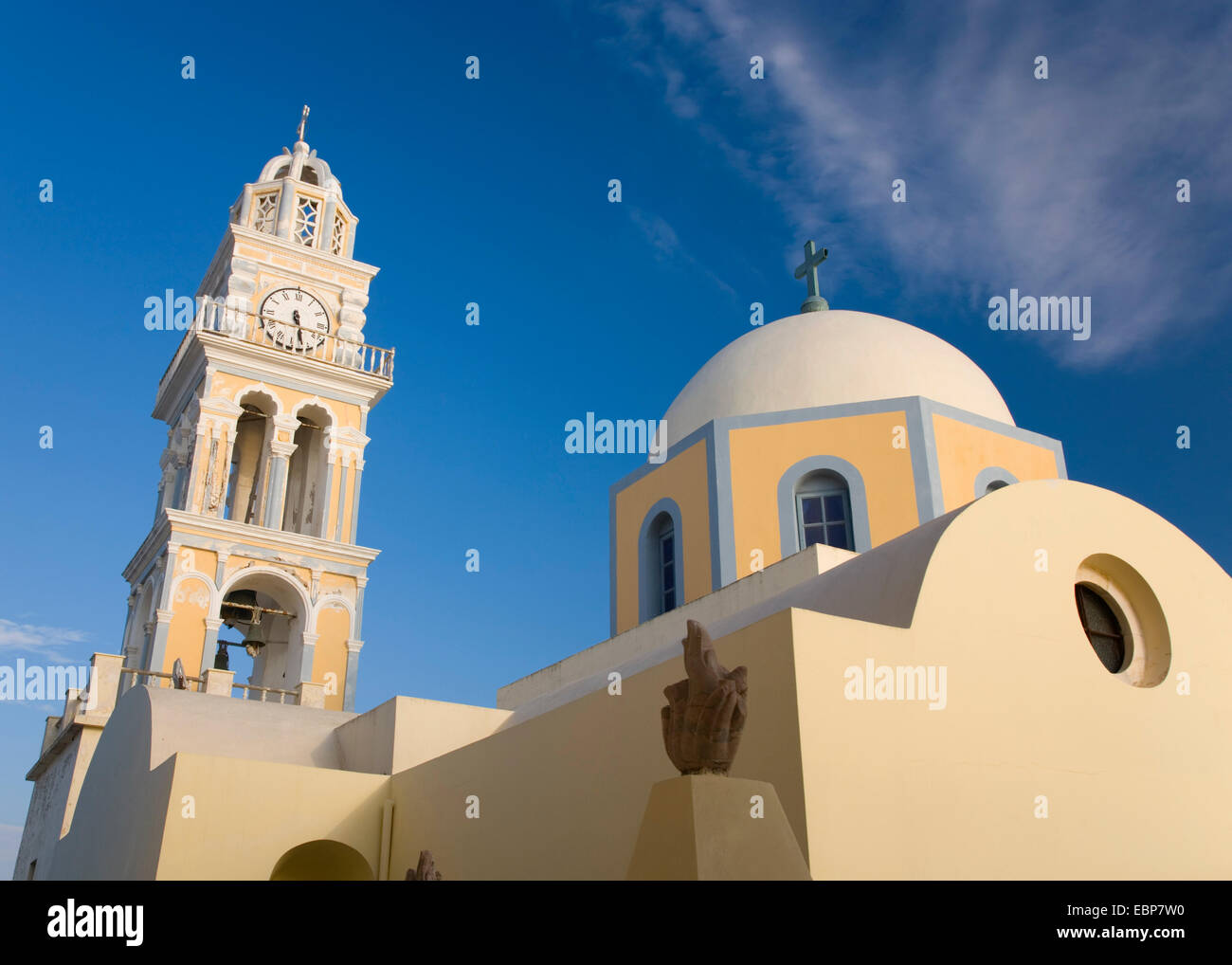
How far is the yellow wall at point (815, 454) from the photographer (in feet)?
37.8

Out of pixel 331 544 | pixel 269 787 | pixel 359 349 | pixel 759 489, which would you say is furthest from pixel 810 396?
pixel 359 349

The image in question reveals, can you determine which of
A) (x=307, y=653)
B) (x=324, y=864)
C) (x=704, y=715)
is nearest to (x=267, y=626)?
(x=307, y=653)

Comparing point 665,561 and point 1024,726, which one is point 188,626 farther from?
point 1024,726

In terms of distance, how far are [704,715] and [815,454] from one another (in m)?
7.12

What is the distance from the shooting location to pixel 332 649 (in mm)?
19344

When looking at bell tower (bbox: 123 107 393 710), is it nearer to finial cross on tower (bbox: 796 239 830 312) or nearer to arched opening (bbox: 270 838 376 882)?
arched opening (bbox: 270 838 376 882)

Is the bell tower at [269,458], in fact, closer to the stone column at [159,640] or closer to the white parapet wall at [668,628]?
the stone column at [159,640]

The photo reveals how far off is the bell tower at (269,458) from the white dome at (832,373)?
356 inches

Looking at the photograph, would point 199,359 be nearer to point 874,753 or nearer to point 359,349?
point 359,349

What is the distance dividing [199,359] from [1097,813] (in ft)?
58.8

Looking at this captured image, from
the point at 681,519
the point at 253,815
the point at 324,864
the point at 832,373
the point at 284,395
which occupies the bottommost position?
the point at 324,864

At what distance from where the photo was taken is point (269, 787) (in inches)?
418
